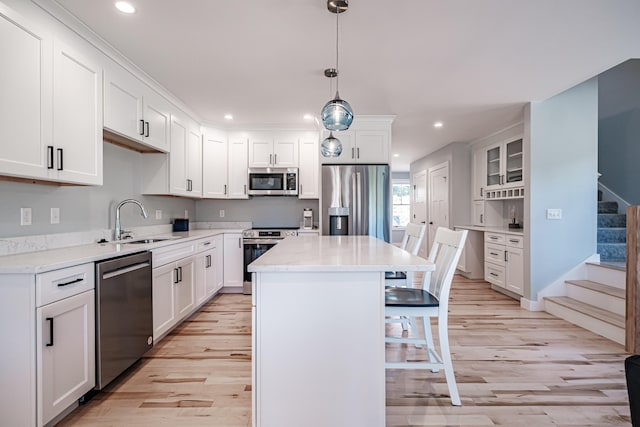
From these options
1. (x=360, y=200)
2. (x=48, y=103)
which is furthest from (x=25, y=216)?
(x=360, y=200)

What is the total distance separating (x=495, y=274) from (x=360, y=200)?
2244 millimetres

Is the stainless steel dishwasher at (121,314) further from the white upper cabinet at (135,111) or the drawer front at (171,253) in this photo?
the white upper cabinet at (135,111)

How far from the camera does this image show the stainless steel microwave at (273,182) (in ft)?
15.3

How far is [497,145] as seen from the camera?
4.95m

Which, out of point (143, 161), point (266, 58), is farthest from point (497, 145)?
point (143, 161)

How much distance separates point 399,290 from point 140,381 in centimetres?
189

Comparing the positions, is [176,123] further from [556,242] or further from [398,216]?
[398,216]

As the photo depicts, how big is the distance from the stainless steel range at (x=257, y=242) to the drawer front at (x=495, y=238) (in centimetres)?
281

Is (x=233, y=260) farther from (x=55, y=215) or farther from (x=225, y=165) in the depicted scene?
(x=55, y=215)

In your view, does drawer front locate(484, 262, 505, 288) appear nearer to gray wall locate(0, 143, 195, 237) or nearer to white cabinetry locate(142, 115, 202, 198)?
white cabinetry locate(142, 115, 202, 198)

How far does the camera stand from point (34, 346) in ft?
5.06

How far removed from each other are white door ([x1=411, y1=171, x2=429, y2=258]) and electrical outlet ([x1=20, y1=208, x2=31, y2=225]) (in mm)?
6711

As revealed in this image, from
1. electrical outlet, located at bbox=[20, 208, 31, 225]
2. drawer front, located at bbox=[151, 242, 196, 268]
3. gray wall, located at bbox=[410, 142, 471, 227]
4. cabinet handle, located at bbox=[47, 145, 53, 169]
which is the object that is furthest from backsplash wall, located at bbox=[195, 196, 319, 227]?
cabinet handle, located at bbox=[47, 145, 53, 169]

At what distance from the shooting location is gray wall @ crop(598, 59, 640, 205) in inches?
174
